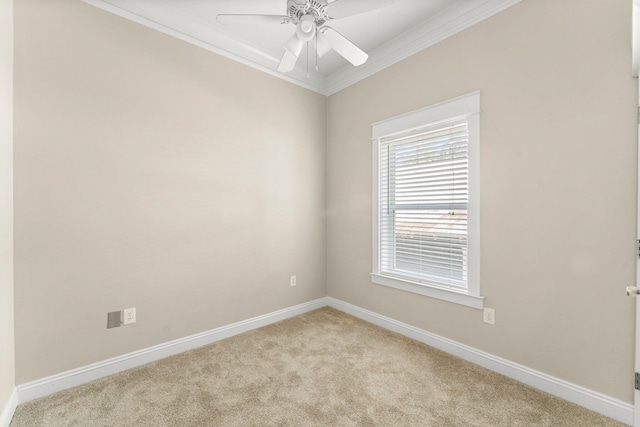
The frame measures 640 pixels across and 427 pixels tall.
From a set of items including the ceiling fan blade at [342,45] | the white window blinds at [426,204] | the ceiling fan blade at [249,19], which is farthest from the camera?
the white window blinds at [426,204]

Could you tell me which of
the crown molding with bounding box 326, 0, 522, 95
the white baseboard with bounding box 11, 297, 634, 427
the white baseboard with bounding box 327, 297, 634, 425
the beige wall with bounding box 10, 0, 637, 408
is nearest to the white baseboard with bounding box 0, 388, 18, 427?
the white baseboard with bounding box 11, 297, 634, 427

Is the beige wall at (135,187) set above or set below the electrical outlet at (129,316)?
above

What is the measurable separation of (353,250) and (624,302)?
6.91 ft

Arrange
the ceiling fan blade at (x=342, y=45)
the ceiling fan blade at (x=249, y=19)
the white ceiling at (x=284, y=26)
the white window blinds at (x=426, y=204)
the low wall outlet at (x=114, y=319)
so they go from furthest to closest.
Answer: the white window blinds at (x=426, y=204) < the white ceiling at (x=284, y=26) < the low wall outlet at (x=114, y=319) < the ceiling fan blade at (x=342, y=45) < the ceiling fan blade at (x=249, y=19)

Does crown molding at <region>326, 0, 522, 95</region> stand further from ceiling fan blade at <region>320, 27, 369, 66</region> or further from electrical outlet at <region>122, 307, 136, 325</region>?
electrical outlet at <region>122, 307, 136, 325</region>

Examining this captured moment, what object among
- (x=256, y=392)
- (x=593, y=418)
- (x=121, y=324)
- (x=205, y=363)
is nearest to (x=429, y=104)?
(x=593, y=418)

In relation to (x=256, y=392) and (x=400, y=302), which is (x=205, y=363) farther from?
(x=400, y=302)

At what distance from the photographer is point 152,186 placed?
2.22m

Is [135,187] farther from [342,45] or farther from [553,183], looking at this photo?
[553,183]

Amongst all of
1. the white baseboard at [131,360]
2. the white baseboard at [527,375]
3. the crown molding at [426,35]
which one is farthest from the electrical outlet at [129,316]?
the crown molding at [426,35]

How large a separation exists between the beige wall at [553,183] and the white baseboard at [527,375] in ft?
0.14

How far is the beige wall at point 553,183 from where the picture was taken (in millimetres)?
1592

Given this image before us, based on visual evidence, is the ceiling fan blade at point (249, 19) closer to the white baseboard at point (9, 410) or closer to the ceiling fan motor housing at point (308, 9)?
the ceiling fan motor housing at point (308, 9)

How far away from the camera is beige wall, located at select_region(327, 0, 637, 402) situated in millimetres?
1592
